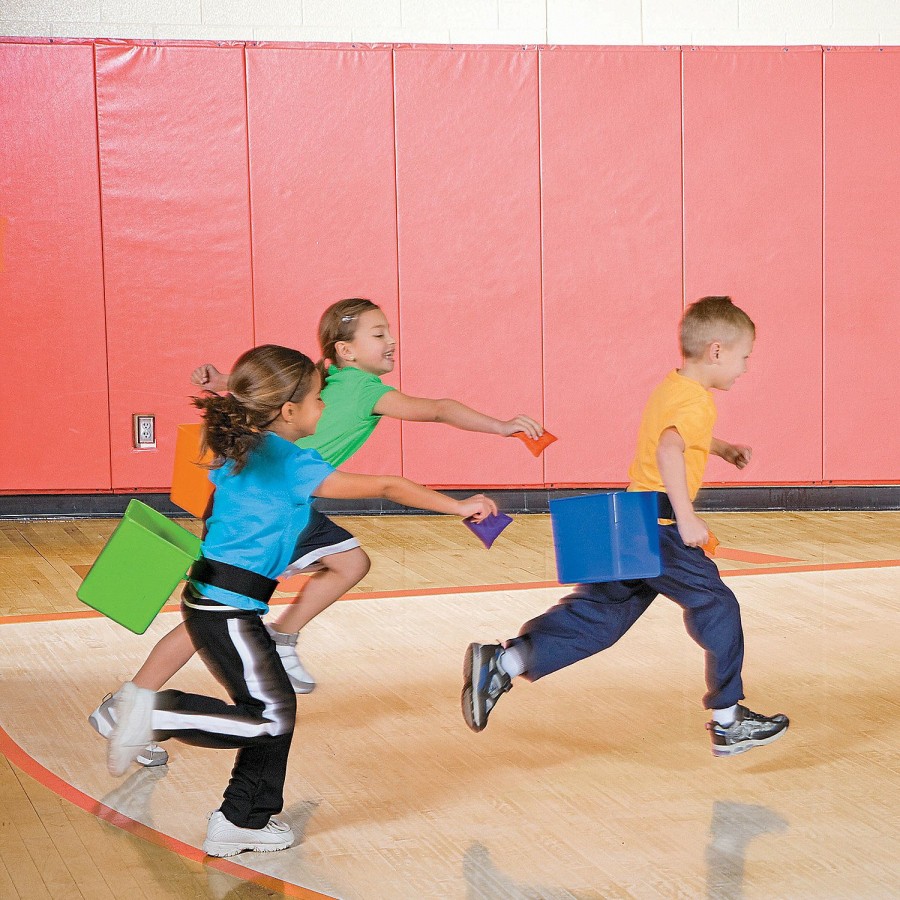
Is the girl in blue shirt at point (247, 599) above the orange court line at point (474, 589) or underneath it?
above

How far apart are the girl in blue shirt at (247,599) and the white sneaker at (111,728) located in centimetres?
41

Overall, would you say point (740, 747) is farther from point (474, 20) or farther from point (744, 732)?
point (474, 20)

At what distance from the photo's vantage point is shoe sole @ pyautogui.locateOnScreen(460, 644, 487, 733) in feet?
10.2

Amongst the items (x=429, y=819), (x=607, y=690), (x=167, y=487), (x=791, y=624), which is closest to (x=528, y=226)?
(x=167, y=487)

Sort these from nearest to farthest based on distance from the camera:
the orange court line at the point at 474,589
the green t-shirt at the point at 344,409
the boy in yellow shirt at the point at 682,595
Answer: the boy in yellow shirt at the point at 682,595 < the green t-shirt at the point at 344,409 < the orange court line at the point at 474,589

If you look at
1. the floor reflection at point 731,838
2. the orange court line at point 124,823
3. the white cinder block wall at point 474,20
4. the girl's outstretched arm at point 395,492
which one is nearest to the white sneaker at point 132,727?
the orange court line at point 124,823

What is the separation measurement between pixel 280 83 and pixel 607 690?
458cm

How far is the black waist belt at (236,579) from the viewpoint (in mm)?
2621

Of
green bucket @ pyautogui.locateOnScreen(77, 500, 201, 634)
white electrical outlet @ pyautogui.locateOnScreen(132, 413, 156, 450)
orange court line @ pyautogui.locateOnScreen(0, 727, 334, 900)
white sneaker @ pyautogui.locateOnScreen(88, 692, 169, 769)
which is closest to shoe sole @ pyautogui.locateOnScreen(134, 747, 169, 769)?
white sneaker @ pyautogui.locateOnScreen(88, 692, 169, 769)

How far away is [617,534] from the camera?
9.86ft

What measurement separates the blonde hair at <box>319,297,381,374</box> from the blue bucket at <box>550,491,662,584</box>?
0.92m

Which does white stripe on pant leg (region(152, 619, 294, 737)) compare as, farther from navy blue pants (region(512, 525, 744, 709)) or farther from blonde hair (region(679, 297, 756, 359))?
blonde hair (region(679, 297, 756, 359))

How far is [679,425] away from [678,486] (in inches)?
6.4

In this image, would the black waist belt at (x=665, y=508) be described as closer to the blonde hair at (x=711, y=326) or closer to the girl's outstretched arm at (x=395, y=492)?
the blonde hair at (x=711, y=326)
